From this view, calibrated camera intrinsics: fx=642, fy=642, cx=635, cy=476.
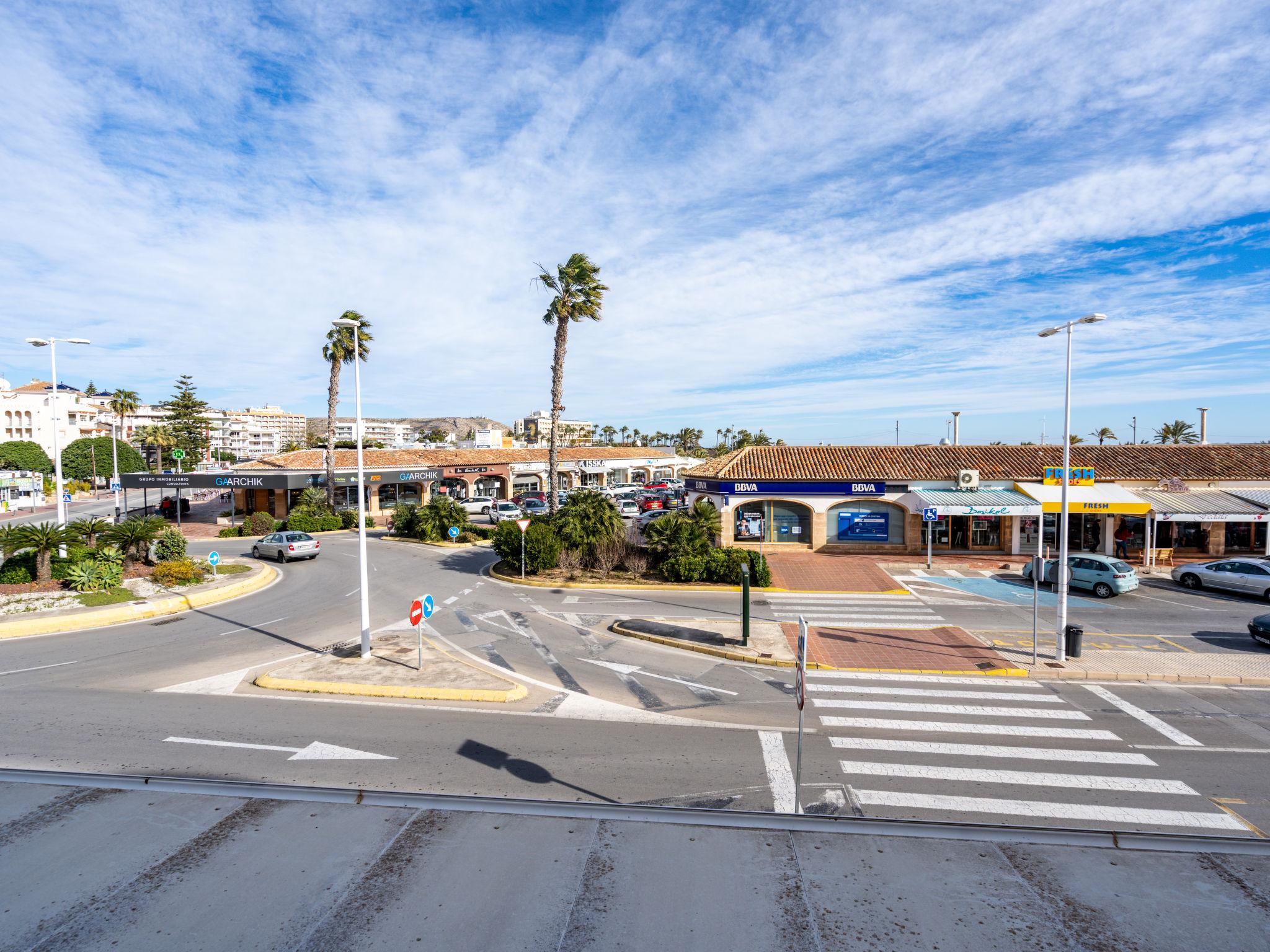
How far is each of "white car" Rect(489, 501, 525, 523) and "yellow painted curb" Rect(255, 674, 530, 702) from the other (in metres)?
27.4

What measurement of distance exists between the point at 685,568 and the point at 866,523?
11811 mm

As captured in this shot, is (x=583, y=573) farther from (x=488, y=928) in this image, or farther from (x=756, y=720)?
(x=488, y=928)

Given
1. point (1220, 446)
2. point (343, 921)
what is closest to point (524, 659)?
point (343, 921)

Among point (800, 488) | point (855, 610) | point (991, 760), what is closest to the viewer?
point (991, 760)

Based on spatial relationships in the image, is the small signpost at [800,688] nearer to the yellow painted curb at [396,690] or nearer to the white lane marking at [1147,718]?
the yellow painted curb at [396,690]

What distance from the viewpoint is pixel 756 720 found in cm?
1133

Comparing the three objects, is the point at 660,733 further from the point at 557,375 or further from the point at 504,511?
the point at 504,511

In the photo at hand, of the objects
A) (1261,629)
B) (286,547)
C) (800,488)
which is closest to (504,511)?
(286,547)

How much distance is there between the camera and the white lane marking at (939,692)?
40.9 ft

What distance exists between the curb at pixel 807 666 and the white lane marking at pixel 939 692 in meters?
0.94

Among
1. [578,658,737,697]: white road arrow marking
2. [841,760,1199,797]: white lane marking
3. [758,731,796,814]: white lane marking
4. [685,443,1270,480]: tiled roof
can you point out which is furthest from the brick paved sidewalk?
[685,443,1270,480]: tiled roof

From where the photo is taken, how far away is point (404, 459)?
51.1 m

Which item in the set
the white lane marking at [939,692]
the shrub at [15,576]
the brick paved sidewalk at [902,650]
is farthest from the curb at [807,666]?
the shrub at [15,576]

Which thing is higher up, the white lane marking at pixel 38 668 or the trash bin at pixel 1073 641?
the trash bin at pixel 1073 641
